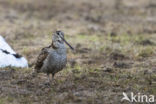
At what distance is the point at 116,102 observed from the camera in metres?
8.62

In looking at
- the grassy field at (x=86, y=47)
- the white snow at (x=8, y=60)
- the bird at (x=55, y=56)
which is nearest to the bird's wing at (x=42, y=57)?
the bird at (x=55, y=56)

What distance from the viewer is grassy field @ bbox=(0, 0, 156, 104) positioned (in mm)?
9305

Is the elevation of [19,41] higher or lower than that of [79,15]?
lower

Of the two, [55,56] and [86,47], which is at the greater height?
[86,47]

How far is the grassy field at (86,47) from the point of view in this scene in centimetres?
930

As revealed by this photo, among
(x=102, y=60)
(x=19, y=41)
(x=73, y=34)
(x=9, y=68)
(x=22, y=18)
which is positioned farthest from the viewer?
(x=22, y=18)

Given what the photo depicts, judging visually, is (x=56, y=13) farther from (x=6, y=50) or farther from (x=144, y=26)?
(x=6, y=50)

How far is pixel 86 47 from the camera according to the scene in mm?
15438

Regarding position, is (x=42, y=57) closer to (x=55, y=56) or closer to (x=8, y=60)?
(x=55, y=56)

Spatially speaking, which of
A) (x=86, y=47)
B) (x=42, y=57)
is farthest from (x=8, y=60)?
(x=86, y=47)

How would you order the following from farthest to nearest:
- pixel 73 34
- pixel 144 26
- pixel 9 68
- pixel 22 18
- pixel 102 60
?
pixel 22 18, pixel 144 26, pixel 73 34, pixel 102 60, pixel 9 68

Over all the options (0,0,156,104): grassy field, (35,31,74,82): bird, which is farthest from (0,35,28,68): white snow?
(35,31,74,82): bird

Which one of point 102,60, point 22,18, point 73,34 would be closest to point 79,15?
point 22,18

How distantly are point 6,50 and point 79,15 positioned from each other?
1109cm
